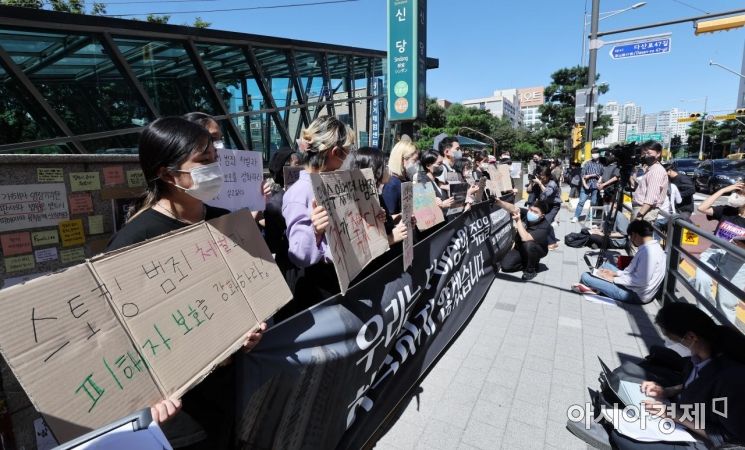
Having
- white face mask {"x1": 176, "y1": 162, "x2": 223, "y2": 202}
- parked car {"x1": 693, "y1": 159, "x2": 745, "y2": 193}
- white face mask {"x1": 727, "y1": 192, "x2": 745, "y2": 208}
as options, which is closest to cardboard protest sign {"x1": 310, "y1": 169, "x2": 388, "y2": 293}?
white face mask {"x1": 176, "y1": 162, "x2": 223, "y2": 202}

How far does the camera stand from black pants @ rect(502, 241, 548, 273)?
240 inches

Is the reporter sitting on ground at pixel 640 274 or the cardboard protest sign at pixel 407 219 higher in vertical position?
the cardboard protest sign at pixel 407 219

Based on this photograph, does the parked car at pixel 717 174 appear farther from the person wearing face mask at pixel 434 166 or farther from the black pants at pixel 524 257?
the person wearing face mask at pixel 434 166

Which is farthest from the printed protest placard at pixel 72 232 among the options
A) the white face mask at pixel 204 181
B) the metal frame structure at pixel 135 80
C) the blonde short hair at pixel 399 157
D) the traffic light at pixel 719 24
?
the traffic light at pixel 719 24

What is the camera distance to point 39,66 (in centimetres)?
793

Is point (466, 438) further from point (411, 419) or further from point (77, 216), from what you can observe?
point (77, 216)

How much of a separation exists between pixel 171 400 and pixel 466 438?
2150 millimetres

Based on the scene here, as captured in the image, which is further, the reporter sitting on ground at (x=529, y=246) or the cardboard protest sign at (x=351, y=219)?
the reporter sitting on ground at (x=529, y=246)

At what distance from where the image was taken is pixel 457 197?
178 inches

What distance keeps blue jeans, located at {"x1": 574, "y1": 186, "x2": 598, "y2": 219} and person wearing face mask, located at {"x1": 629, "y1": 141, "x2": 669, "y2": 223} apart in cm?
449

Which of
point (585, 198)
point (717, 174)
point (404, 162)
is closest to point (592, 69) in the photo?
point (585, 198)

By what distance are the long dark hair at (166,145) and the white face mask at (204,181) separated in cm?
8

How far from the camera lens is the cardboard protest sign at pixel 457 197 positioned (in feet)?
14.8

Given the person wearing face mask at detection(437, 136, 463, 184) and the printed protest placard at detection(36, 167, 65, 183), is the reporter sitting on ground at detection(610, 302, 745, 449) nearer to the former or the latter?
the person wearing face mask at detection(437, 136, 463, 184)
